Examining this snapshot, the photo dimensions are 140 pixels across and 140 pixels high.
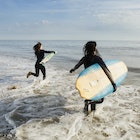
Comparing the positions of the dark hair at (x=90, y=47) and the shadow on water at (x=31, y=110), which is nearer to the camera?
the dark hair at (x=90, y=47)

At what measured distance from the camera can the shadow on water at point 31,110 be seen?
7.08 m

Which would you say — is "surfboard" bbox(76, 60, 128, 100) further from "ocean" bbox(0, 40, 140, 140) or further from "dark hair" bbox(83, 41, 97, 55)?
"ocean" bbox(0, 40, 140, 140)

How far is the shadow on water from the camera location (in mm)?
7079

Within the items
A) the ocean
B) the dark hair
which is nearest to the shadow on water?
the ocean

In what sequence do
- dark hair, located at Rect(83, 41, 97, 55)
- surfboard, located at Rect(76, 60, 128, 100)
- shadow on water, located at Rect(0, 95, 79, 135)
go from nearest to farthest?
dark hair, located at Rect(83, 41, 97, 55) → surfboard, located at Rect(76, 60, 128, 100) → shadow on water, located at Rect(0, 95, 79, 135)

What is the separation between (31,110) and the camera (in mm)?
8125

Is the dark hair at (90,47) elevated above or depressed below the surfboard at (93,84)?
above

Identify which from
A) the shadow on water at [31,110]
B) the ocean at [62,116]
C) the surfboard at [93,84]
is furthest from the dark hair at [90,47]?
the shadow on water at [31,110]

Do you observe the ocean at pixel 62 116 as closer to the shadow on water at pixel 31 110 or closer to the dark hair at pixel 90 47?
the shadow on water at pixel 31 110

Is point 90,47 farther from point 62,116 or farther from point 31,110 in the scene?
point 31,110

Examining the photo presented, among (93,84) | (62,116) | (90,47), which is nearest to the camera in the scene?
(90,47)

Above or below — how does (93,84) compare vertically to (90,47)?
below

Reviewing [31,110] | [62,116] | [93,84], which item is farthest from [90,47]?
[31,110]

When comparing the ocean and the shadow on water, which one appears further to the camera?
the shadow on water
